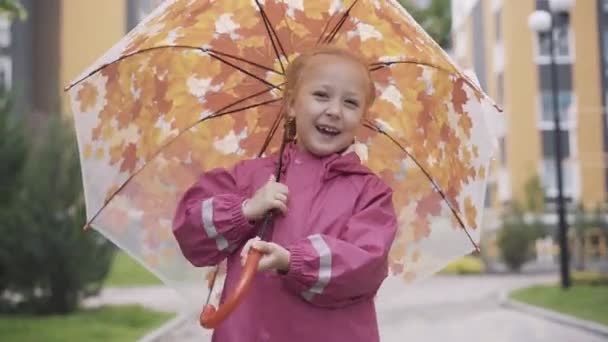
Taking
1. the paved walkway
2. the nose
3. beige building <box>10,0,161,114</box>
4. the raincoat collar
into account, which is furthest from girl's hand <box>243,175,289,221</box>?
beige building <box>10,0,161,114</box>

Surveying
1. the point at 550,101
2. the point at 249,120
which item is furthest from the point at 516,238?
the point at 249,120

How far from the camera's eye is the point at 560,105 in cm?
3008

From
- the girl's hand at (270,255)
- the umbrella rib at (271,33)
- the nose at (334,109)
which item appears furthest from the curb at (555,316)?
the girl's hand at (270,255)

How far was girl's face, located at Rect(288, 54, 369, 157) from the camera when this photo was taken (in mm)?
2760

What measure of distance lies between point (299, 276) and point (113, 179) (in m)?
1.29

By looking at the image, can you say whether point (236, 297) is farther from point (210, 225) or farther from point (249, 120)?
point (249, 120)

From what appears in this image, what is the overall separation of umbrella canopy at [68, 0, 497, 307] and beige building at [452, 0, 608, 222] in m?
25.4

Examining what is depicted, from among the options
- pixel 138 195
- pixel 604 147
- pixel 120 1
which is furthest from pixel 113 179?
pixel 120 1

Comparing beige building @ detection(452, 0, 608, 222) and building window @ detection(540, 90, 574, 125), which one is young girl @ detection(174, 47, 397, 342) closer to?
beige building @ detection(452, 0, 608, 222)

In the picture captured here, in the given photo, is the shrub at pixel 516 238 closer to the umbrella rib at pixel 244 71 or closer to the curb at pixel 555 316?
the curb at pixel 555 316

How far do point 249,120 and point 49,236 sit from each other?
10582 mm

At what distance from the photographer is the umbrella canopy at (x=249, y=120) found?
346 cm

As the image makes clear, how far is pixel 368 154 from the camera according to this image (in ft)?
12.1

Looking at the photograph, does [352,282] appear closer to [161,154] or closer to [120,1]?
[161,154]
